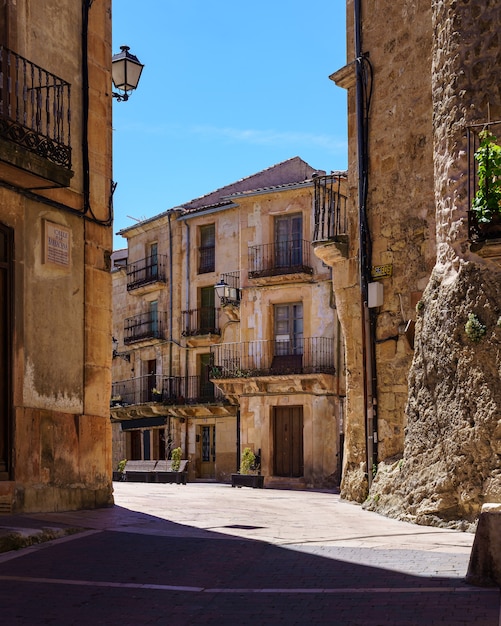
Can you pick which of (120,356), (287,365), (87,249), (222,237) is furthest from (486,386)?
(120,356)

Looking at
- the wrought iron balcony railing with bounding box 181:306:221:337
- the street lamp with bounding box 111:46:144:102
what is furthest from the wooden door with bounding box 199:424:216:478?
the street lamp with bounding box 111:46:144:102

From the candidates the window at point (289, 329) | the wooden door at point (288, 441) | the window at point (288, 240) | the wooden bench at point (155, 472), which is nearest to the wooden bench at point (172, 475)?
the wooden bench at point (155, 472)

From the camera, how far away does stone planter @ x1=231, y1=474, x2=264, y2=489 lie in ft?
86.1

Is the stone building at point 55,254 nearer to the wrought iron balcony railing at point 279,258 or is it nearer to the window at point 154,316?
the wrought iron balcony railing at point 279,258

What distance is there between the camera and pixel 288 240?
1382 inches

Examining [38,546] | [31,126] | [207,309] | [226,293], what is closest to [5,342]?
[31,126]

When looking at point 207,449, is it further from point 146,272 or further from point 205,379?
point 146,272

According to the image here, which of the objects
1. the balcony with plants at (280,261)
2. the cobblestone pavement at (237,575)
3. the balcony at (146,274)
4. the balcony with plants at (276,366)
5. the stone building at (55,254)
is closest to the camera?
the cobblestone pavement at (237,575)

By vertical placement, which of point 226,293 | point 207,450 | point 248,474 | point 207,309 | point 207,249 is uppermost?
point 207,249

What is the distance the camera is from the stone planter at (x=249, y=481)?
26.2m

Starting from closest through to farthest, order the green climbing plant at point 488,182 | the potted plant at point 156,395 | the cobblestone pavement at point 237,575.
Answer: the cobblestone pavement at point 237,575, the green climbing plant at point 488,182, the potted plant at point 156,395

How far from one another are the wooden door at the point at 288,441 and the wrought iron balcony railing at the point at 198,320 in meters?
5.21

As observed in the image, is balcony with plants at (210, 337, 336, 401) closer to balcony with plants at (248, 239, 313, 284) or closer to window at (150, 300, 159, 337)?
balcony with plants at (248, 239, 313, 284)

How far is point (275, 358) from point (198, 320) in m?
4.80
